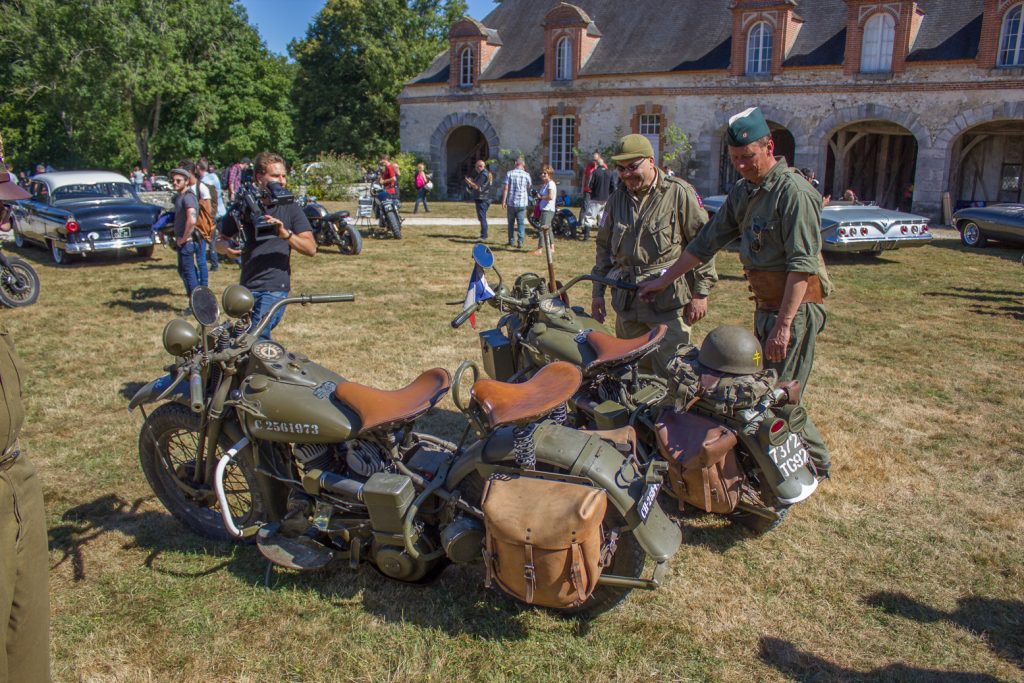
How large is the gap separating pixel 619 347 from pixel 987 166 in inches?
1007

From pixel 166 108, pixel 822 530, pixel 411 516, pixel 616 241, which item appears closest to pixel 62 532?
pixel 411 516

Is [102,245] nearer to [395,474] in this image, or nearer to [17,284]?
[17,284]

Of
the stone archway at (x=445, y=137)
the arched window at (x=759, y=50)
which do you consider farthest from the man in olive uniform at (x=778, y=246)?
the stone archway at (x=445, y=137)

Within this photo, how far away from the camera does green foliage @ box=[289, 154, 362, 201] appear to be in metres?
25.9

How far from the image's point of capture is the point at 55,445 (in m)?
5.30

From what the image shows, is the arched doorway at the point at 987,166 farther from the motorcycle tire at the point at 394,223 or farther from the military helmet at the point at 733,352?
the military helmet at the point at 733,352

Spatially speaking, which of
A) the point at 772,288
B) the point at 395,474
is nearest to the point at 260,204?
the point at 395,474

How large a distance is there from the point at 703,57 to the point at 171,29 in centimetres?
2313

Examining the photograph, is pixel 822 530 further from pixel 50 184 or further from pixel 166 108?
pixel 166 108

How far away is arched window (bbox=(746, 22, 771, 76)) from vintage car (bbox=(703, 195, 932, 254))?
37.7 feet

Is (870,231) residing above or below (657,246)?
below

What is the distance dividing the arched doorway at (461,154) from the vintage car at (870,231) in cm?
1994

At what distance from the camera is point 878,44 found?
2152 cm

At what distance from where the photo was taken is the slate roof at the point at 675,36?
21.0m
